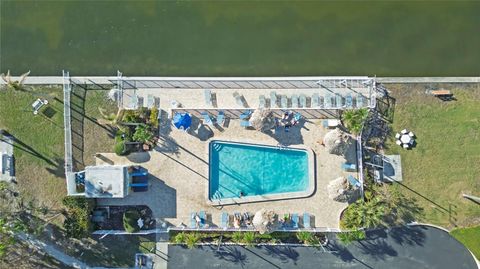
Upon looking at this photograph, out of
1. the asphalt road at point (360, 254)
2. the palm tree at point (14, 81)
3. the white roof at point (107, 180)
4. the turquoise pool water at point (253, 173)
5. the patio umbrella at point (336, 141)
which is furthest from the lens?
the turquoise pool water at point (253, 173)

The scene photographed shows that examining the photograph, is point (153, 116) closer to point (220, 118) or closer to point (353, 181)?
point (220, 118)

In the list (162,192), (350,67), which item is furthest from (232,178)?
(350,67)

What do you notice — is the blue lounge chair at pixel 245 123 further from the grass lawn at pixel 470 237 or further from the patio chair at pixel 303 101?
the grass lawn at pixel 470 237

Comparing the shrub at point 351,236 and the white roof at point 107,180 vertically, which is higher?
the white roof at point 107,180

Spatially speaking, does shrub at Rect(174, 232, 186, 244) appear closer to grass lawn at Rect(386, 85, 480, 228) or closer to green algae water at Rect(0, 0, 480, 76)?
green algae water at Rect(0, 0, 480, 76)

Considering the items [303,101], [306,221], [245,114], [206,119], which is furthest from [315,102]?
[306,221]

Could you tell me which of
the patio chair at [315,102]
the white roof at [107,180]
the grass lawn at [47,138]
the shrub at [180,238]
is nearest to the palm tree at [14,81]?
the grass lawn at [47,138]

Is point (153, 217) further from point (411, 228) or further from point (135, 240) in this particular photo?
point (411, 228)
